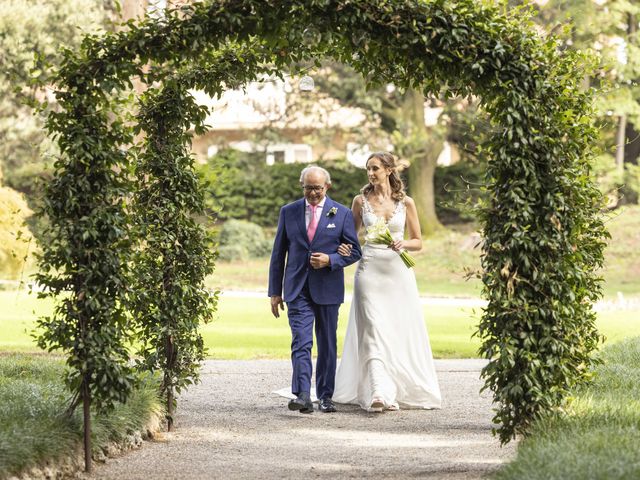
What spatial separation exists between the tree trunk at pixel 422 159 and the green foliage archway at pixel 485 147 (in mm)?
25386

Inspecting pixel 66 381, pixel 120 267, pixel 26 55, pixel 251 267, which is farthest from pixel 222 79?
pixel 26 55

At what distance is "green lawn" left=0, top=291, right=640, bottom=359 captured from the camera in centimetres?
1572

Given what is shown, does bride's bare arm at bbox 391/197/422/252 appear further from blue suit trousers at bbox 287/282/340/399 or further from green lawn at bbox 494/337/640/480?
green lawn at bbox 494/337/640/480

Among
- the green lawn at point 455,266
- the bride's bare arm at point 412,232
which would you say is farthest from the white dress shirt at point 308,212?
the green lawn at point 455,266

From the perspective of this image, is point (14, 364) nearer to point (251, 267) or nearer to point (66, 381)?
point (66, 381)

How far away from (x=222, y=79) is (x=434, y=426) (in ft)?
11.4

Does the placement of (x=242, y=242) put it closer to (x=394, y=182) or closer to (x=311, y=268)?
(x=394, y=182)

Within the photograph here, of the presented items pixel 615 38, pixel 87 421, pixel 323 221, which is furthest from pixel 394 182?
pixel 615 38

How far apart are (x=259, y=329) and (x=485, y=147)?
41.2ft

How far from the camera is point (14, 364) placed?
35.0 ft

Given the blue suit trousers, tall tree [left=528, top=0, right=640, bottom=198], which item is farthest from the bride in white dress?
tall tree [left=528, top=0, right=640, bottom=198]

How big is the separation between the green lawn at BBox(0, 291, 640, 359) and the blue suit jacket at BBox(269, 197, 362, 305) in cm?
390

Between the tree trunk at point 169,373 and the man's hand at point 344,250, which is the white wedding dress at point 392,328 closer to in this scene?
the man's hand at point 344,250

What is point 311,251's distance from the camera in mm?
9656
